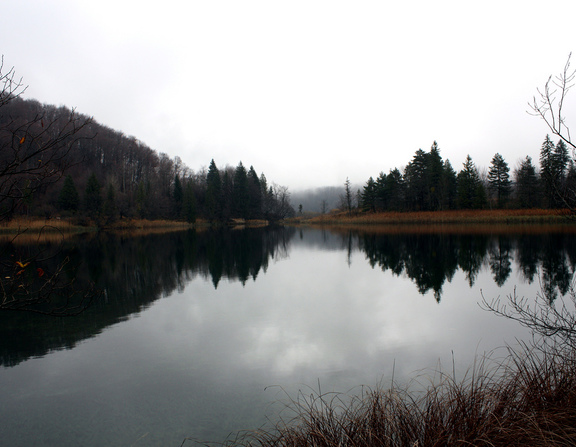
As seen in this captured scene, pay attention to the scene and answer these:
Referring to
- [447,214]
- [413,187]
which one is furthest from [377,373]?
[413,187]

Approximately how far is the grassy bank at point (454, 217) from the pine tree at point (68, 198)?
37766mm

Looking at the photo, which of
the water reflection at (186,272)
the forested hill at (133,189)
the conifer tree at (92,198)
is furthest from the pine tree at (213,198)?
the water reflection at (186,272)

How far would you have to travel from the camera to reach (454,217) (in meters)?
44.1

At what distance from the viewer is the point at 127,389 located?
4.60m

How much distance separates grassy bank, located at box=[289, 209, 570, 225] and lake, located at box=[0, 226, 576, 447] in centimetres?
2868

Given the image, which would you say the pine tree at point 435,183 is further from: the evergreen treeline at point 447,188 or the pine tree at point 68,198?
the pine tree at point 68,198

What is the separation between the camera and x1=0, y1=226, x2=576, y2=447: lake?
3.98 metres

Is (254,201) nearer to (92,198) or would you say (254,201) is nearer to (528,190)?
(92,198)

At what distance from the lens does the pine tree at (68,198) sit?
4266 cm

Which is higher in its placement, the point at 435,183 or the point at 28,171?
the point at 435,183

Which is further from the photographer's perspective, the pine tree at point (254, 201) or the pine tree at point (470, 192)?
the pine tree at point (254, 201)

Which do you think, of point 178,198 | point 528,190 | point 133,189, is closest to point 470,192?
point 528,190

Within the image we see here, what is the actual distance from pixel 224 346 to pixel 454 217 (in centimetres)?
4390

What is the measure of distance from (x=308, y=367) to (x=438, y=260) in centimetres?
1174
